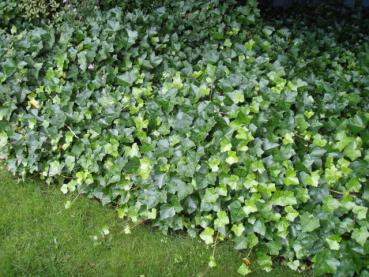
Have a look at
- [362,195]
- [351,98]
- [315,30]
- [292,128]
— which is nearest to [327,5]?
[315,30]

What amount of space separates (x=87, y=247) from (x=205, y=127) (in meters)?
1.11

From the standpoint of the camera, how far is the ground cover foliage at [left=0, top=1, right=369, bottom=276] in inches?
130

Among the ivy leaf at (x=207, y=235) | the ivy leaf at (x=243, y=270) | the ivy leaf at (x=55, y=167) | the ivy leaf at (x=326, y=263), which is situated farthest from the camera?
the ivy leaf at (x=55, y=167)

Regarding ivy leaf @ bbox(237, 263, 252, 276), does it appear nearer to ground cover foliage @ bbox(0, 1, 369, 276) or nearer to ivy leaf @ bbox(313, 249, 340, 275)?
ground cover foliage @ bbox(0, 1, 369, 276)

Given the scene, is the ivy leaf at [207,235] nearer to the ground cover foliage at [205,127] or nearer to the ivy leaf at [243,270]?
the ground cover foliage at [205,127]

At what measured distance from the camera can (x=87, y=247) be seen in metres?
3.54

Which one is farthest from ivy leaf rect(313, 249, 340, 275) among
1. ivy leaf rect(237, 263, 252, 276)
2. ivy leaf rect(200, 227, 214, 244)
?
ivy leaf rect(200, 227, 214, 244)

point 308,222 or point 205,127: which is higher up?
point 205,127

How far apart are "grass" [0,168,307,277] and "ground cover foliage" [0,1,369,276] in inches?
4.4

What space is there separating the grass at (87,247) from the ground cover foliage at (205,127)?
0.37 feet

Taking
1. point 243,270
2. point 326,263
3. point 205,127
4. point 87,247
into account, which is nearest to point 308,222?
point 326,263

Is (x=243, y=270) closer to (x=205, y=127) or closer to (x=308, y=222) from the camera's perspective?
(x=308, y=222)

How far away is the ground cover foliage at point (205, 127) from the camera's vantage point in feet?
10.8

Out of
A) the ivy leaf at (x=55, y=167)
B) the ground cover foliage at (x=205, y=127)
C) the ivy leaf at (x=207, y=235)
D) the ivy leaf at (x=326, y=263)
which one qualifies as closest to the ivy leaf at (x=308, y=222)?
the ground cover foliage at (x=205, y=127)
